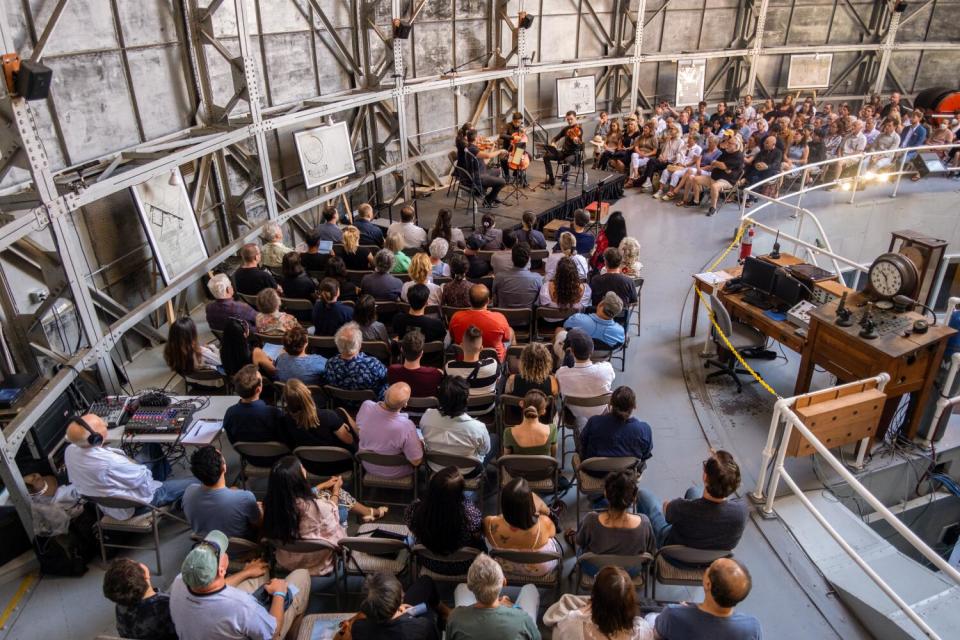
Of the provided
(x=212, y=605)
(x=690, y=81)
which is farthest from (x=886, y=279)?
(x=690, y=81)

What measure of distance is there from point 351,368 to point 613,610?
2.80 metres

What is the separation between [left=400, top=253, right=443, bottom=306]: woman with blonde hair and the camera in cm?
650

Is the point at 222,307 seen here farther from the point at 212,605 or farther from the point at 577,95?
the point at 577,95

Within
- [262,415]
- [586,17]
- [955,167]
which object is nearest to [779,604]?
[262,415]

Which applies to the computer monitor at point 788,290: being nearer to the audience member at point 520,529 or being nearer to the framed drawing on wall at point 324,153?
the audience member at point 520,529

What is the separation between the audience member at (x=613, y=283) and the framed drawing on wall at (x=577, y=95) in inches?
344

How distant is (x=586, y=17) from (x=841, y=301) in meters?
11.1

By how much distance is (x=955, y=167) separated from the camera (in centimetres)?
1234

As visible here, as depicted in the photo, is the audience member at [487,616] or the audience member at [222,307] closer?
the audience member at [487,616]

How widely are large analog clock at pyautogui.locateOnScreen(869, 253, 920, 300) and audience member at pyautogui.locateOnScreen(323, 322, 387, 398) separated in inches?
173

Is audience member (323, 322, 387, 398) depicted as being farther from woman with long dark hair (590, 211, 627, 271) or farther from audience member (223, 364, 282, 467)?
woman with long dark hair (590, 211, 627, 271)

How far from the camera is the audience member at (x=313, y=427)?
4535 millimetres

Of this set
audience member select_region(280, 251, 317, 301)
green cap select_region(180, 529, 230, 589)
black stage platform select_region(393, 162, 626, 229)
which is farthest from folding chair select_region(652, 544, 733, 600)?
black stage platform select_region(393, 162, 626, 229)

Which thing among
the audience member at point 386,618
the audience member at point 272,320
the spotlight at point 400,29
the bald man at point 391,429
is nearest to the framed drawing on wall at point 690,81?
the spotlight at point 400,29
